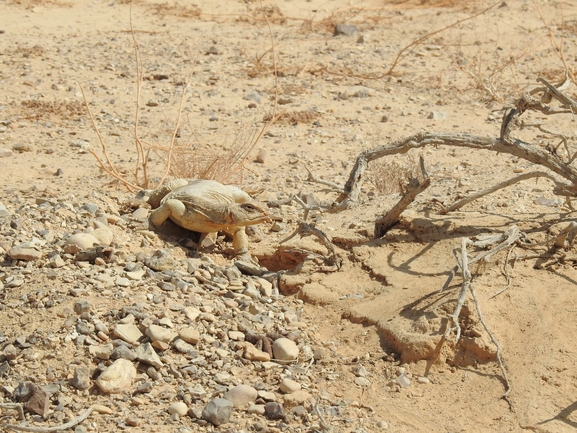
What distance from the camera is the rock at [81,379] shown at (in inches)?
135

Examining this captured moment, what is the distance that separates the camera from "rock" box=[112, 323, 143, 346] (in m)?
3.69

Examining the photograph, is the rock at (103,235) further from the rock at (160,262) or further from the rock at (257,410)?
the rock at (257,410)

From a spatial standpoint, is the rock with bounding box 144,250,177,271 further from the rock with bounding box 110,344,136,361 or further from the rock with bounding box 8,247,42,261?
the rock with bounding box 110,344,136,361

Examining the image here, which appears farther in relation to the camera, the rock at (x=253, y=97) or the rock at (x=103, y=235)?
the rock at (x=253, y=97)

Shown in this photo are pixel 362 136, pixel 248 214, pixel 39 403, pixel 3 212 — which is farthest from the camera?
pixel 362 136

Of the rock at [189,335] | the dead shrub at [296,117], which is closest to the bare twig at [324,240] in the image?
the rock at [189,335]

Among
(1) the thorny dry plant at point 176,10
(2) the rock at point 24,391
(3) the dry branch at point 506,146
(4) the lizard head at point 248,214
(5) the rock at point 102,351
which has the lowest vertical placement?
(2) the rock at point 24,391

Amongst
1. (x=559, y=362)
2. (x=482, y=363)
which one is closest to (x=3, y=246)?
(x=482, y=363)

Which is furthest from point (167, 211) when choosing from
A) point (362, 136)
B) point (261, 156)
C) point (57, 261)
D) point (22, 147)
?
point (362, 136)

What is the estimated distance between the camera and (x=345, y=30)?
38.1ft

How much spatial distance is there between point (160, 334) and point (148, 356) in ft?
0.50

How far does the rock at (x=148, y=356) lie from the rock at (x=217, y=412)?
35 cm

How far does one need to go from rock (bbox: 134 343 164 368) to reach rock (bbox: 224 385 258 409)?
0.36 m

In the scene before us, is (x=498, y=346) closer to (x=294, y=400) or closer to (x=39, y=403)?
(x=294, y=400)
